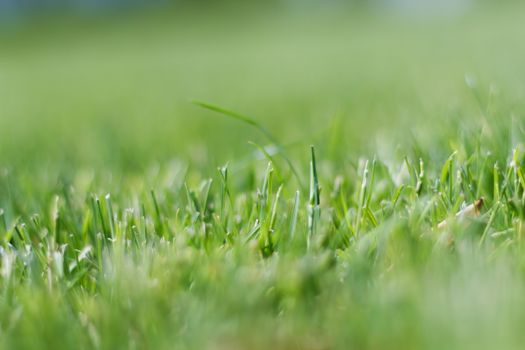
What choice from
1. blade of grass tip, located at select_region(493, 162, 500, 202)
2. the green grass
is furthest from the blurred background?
blade of grass tip, located at select_region(493, 162, 500, 202)

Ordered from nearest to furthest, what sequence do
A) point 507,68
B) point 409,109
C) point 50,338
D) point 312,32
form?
point 50,338 → point 409,109 → point 507,68 → point 312,32

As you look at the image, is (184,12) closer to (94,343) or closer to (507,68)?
(507,68)

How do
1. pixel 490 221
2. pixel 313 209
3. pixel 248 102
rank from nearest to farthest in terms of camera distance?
pixel 490 221
pixel 313 209
pixel 248 102

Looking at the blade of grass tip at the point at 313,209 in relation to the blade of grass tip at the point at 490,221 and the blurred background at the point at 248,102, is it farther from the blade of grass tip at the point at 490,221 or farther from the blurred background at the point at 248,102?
the blurred background at the point at 248,102

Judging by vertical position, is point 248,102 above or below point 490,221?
below

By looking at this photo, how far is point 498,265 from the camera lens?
76 centimetres

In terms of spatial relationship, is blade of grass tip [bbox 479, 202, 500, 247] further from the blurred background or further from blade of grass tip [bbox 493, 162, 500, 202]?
the blurred background

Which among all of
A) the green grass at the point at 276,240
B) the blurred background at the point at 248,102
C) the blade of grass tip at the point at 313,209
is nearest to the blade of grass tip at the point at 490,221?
the green grass at the point at 276,240

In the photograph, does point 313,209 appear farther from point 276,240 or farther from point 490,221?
point 490,221

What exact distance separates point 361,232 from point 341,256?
0.08m

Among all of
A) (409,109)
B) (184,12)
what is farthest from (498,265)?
(184,12)

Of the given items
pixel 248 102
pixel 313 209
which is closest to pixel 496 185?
pixel 313 209

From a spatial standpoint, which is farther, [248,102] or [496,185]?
[248,102]

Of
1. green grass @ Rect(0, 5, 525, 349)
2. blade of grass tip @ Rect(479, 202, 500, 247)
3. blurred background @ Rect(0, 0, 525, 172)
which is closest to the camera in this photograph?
green grass @ Rect(0, 5, 525, 349)
